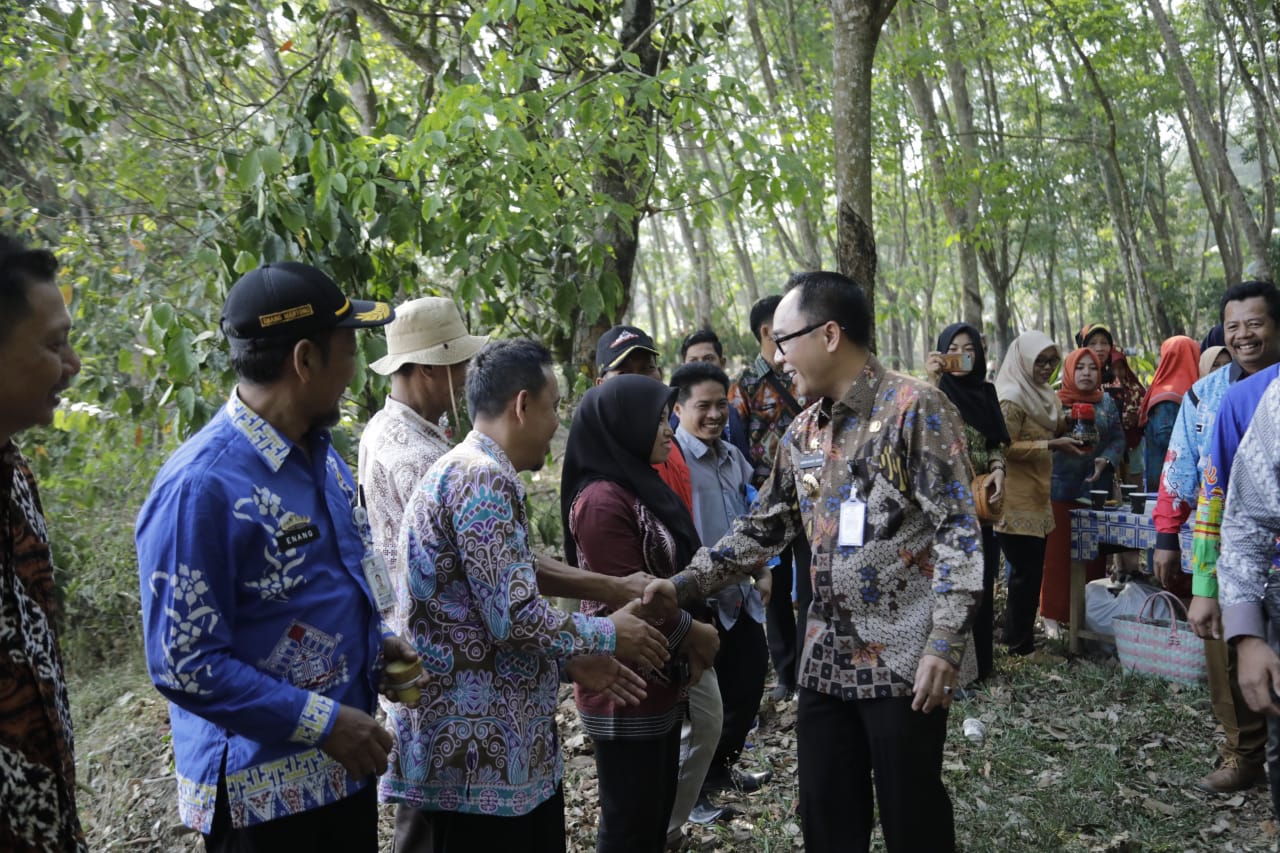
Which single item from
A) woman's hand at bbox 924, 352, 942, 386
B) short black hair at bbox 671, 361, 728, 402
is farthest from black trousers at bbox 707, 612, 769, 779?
woman's hand at bbox 924, 352, 942, 386

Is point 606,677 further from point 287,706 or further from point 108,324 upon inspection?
point 108,324

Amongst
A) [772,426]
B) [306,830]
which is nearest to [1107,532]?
[772,426]

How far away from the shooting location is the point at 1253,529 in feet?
8.50

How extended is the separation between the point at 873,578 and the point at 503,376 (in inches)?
46.3

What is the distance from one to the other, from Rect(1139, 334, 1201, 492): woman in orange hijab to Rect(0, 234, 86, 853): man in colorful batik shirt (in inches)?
286

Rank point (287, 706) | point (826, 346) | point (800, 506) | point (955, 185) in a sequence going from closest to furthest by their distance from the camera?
point (287, 706) < point (826, 346) < point (800, 506) < point (955, 185)

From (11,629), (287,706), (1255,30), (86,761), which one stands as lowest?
(86,761)

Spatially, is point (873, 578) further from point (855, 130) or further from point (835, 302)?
point (855, 130)

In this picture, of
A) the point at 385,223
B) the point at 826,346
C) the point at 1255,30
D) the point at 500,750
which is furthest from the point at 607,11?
the point at 1255,30

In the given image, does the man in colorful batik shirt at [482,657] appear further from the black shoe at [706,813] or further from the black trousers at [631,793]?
the black shoe at [706,813]

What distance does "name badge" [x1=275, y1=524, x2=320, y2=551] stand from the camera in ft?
6.64

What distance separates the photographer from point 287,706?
6.31 ft

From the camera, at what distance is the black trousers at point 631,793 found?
2939 millimetres

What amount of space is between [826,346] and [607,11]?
401 cm
